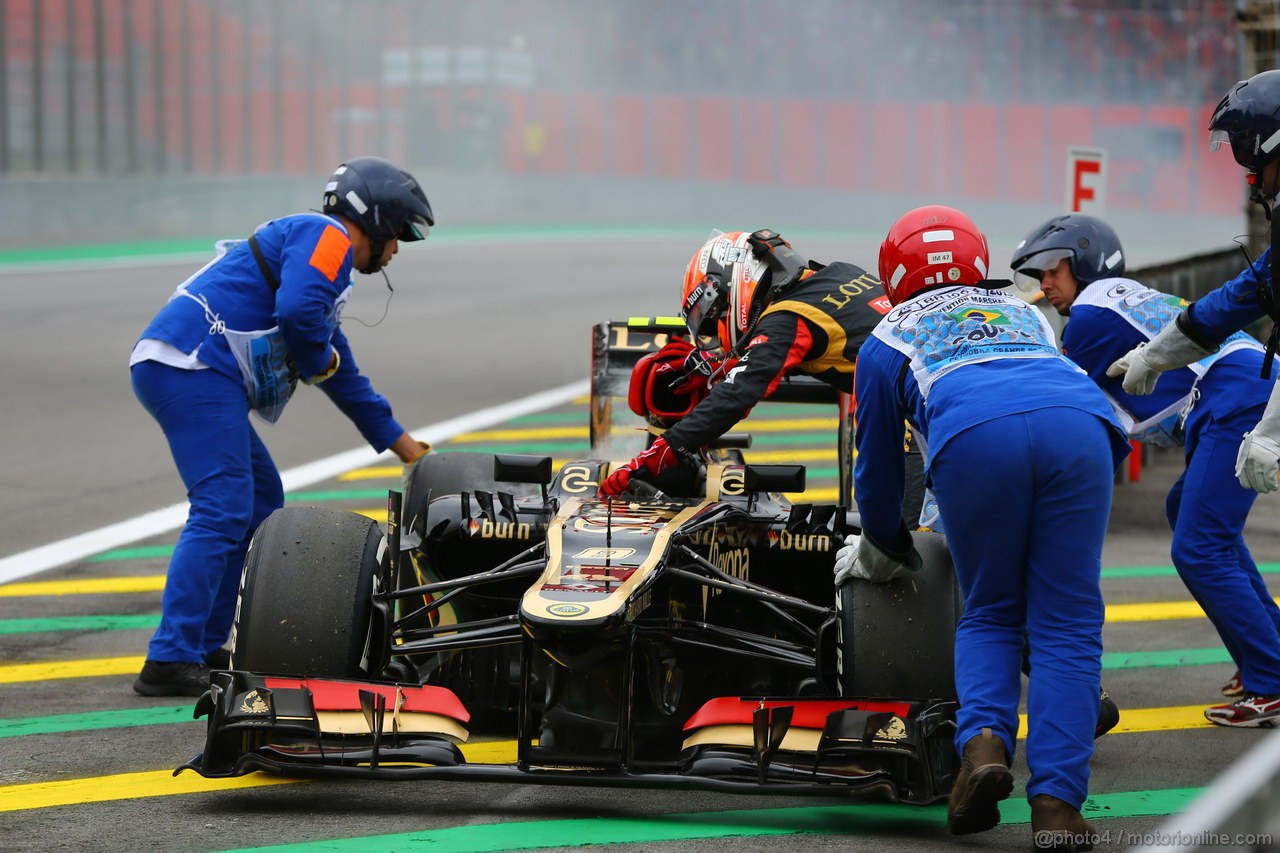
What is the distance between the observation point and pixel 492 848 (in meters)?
4.75

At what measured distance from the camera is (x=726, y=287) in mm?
6477

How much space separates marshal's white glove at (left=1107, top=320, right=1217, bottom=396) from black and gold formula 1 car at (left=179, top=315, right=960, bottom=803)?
3.67 ft

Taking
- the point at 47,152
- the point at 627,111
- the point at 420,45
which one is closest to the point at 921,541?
the point at 47,152

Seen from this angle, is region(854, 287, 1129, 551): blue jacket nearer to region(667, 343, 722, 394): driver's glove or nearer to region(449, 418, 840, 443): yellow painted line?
region(667, 343, 722, 394): driver's glove

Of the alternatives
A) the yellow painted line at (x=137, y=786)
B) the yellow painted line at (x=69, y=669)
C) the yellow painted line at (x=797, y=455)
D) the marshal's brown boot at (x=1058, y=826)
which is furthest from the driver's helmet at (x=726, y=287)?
the yellow painted line at (x=797, y=455)

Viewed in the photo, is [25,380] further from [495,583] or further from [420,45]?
[420,45]

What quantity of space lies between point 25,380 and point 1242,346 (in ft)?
36.5

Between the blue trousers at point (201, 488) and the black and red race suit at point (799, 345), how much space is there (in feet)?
5.64

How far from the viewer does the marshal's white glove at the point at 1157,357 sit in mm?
5930

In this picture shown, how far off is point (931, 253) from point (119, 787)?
2.94 meters

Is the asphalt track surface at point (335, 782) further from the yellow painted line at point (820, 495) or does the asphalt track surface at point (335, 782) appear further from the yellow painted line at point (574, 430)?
the yellow painted line at point (820, 495)

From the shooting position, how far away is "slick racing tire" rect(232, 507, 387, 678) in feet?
17.7

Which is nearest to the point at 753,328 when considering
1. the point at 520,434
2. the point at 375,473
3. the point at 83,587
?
the point at 83,587

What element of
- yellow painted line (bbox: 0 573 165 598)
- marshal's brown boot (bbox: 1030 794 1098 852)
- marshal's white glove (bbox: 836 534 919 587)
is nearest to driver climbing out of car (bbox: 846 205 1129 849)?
marshal's brown boot (bbox: 1030 794 1098 852)
